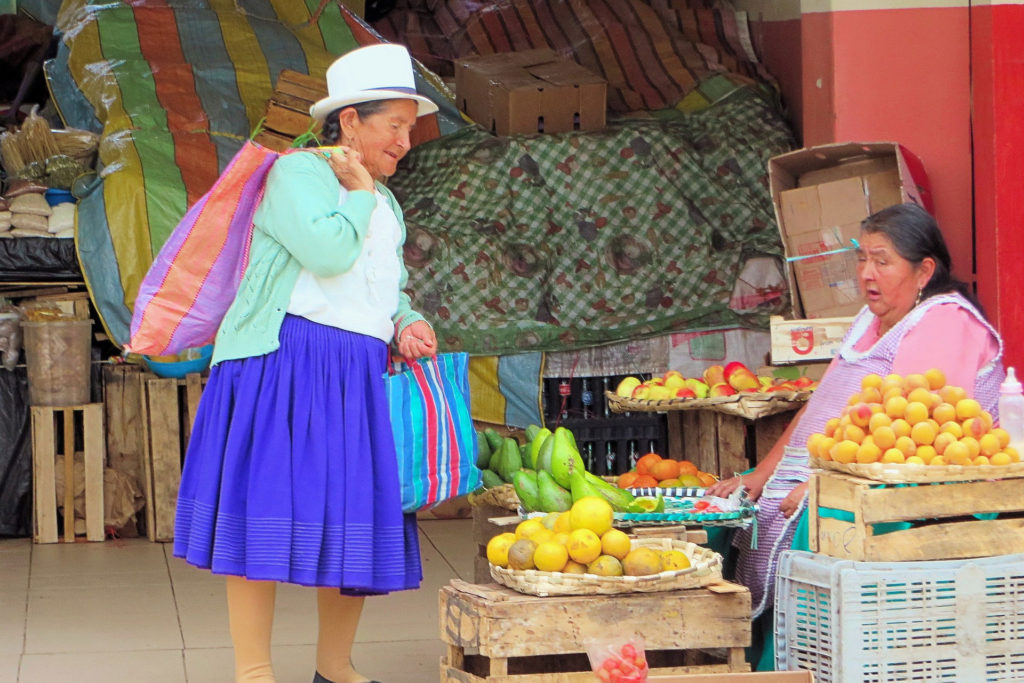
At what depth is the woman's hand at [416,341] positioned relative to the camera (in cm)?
363

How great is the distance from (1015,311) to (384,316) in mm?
2672

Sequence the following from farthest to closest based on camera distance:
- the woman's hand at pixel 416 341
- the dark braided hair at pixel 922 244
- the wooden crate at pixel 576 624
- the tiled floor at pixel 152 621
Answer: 1. the tiled floor at pixel 152 621
2. the dark braided hair at pixel 922 244
3. the woman's hand at pixel 416 341
4. the wooden crate at pixel 576 624

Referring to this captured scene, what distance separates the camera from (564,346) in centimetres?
691

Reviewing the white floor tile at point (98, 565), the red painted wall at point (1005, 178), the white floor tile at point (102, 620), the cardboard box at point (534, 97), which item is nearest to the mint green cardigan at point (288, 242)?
the white floor tile at point (102, 620)

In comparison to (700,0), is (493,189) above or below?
below

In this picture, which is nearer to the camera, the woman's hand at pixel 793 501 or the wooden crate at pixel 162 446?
the woman's hand at pixel 793 501

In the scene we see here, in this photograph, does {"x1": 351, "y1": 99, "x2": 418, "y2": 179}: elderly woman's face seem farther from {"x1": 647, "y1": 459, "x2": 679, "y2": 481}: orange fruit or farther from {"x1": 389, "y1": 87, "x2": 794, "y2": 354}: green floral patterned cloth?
{"x1": 389, "y1": 87, "x2": 794, "y2": 354}: green floral patterned cloth

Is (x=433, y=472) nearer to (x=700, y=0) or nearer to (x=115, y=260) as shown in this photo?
(x=115, y=260)

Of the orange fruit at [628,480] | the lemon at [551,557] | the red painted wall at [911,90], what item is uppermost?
the red painted wall at [911,90]

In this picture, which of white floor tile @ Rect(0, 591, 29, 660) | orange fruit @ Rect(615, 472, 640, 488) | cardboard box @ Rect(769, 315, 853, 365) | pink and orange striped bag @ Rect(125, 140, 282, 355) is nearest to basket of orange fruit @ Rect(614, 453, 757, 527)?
orange fruit @ Rect(615, 472, 640, 488)

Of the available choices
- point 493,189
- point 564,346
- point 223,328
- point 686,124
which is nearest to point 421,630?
point 223,328

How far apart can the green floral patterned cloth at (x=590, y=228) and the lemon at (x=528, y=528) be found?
340cm

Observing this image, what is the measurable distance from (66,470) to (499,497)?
302 cm

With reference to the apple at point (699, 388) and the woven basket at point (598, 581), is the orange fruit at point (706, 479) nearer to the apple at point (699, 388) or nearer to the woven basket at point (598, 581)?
the apple at point (699, 388)
